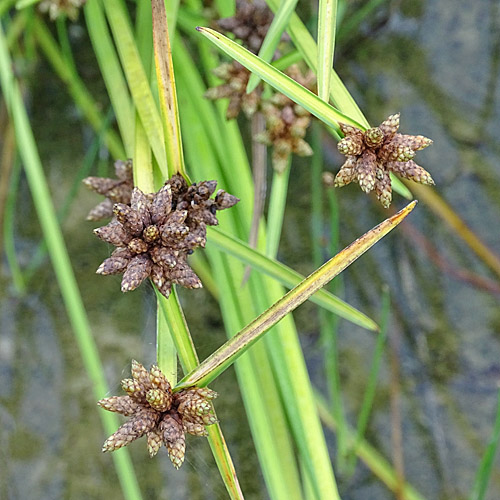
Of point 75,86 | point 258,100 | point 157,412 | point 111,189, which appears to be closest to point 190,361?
point 157,412

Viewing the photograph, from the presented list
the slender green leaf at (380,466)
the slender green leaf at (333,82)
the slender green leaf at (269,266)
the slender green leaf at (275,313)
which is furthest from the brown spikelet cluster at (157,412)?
the slender green leaf at (380,466)

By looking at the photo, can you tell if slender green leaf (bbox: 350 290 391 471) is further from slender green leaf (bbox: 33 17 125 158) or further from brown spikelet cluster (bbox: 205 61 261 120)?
slender green leaf (bbox: 33 17 125 158)

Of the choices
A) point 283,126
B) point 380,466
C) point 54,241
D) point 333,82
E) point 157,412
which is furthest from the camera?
point 380,466

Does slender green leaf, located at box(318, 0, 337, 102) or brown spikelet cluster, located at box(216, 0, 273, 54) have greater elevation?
brown spikelet cluster, located at box(216, 0, 273, 54)

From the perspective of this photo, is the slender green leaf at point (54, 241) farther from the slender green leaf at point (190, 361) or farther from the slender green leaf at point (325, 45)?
the slender green leaf at point (325, 45)

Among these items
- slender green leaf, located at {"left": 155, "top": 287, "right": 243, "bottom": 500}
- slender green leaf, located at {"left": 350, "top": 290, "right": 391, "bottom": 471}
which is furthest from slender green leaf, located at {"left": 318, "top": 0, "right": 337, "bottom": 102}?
slender green leaf, located at {"left": 350, "top": 290, "right": 391, "bottom": 471}

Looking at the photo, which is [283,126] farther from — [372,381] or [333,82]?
[372,381]

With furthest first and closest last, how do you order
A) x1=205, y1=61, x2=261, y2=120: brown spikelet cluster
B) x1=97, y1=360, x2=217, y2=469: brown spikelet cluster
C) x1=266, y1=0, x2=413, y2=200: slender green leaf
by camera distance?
x1=205, y1=61, x2=261, y2=120: brown spikelet cluster
x1=266, y1=0, x2=413, y2=200: slender green leaf
x1=97, y1=360, x2=217, y2=469: brown spikelet cluster
